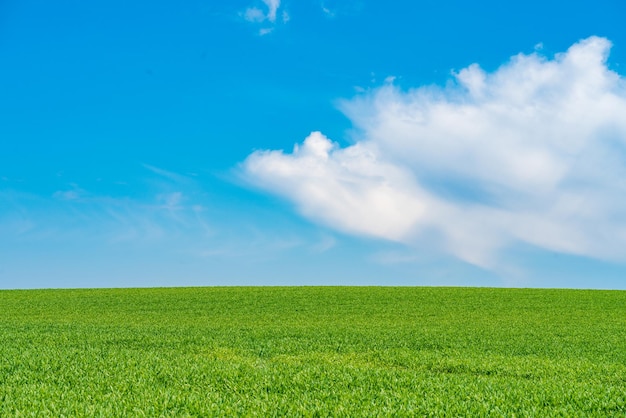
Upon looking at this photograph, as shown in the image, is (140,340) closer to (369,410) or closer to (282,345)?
(282,345)

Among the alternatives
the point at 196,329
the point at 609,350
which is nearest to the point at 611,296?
the point at 609,350

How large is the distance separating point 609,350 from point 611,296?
82.1ft

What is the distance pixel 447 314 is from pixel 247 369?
65.3ft

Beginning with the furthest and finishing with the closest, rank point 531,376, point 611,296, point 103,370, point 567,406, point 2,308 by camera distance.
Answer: point 611,296, point 2,308, point 531,376, point 103,370, point 567,406

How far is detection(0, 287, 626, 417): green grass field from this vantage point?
8172mm

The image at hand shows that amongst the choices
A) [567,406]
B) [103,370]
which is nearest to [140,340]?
[103,370]

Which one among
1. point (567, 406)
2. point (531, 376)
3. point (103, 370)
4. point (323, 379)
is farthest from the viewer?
point (531, 376)

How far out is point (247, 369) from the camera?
10719 millimetres

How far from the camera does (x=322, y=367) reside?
11219 mm

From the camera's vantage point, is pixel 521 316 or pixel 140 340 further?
pixel 521 316

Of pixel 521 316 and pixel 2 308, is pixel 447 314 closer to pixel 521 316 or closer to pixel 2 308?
pixel 521 316

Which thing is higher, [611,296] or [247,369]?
[611,296]

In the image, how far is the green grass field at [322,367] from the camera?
8.17 metres

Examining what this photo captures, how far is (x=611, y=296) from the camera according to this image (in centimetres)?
3847
